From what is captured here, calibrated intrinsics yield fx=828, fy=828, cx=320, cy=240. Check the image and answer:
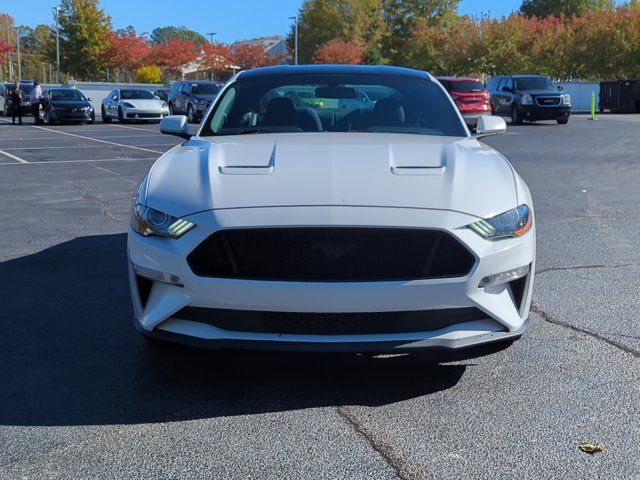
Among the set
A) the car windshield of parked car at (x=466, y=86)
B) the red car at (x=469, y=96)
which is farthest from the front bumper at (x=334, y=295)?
the car windshield of parked car at (x=466, y=86)

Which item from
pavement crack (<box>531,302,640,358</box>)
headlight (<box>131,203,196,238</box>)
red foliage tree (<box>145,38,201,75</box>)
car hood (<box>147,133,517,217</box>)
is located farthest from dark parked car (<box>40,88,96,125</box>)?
red foliage tree (<box>145,38,201,75</box>)

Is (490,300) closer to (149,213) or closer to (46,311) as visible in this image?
(149,213)

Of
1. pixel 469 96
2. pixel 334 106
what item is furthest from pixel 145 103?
pixel 334 106

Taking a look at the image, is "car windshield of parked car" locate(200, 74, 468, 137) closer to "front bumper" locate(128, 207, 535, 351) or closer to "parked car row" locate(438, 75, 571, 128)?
"front bumper" locate(128, 207, 535, 351)

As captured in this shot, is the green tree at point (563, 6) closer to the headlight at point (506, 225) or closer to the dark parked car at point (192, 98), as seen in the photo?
the dark parked car at point (192, 98)

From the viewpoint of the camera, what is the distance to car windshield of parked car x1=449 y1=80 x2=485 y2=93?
2802cm

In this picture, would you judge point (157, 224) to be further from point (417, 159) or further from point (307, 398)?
point (417, 159)

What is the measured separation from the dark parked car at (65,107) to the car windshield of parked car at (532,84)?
16.6m

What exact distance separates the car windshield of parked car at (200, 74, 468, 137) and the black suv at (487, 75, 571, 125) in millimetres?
24581

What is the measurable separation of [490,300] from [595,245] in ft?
13.7

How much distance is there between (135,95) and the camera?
3403cm

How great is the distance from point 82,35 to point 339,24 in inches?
941

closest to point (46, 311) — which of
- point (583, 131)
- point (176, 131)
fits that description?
point (176, 131)

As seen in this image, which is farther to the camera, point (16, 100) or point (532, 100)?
point (16, 100)
